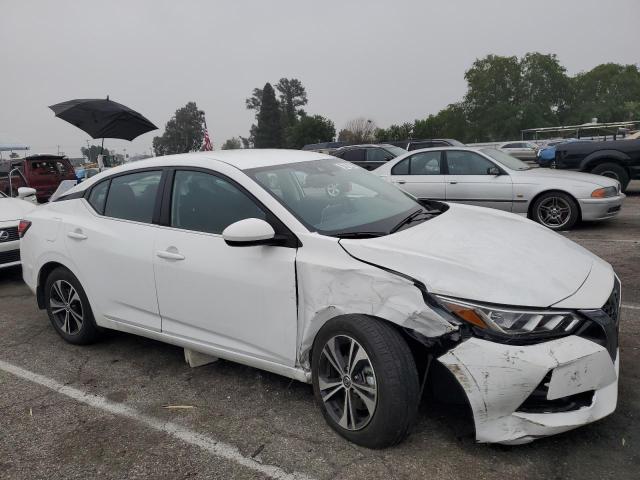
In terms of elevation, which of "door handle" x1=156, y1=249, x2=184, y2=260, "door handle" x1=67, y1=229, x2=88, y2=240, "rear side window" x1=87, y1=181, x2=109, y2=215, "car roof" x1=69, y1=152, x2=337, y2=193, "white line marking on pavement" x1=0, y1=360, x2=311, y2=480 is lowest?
"white line marking on pavement" x1=0, y1=360, x2=311, y2=480

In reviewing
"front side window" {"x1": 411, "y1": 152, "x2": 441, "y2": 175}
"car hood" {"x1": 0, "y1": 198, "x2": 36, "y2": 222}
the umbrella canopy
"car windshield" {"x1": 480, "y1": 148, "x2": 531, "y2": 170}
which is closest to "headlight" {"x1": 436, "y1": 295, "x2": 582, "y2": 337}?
"car hood" {"x1": 0, "y1": 198, "x2": 36, "y2": 222}

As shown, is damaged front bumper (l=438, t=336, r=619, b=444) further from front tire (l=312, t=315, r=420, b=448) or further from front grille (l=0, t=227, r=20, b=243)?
front grille (l=0, t=227, r=20, b=243)

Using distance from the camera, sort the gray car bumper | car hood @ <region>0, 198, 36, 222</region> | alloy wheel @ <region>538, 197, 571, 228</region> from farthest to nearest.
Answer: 1. alloy wheel @ <region>538, 197, 571, 228</region>
2. the gray car bumper
3. car hood @ <region>0, 198, 36, 222</region>

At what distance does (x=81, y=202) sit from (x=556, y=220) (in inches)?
268

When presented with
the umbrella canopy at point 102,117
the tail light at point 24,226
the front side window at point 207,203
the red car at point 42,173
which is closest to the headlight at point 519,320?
the front side window at point 207,203

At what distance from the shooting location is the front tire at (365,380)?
7.96ft

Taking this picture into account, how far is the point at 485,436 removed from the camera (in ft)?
7.80

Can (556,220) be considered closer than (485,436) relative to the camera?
No

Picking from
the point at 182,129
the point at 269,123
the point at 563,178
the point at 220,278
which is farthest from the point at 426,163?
the point at 182,129

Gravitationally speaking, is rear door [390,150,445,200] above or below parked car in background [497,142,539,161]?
above

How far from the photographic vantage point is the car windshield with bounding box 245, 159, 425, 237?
3.02 meters

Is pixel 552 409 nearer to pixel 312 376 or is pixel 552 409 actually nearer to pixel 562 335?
pixel 562 335

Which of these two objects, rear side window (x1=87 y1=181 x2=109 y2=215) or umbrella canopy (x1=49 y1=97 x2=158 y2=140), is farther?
umbrella canopy (x1=49 y1=97 x2=158 y2=140)

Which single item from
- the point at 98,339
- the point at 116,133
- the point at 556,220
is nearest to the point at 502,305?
the point at 98,339
